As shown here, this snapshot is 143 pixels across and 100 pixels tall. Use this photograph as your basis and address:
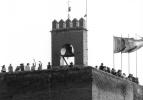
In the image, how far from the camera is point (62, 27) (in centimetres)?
6831

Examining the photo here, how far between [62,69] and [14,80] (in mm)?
3666

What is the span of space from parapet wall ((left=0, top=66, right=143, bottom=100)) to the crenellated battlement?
3.85 metres

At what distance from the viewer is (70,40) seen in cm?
6812

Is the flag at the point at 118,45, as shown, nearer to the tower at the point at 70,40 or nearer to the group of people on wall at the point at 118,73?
the group of people on wall at the point at 118,73

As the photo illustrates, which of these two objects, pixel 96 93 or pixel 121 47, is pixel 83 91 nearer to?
pixel 96 93

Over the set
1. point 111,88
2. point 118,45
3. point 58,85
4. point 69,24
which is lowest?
point 111,88

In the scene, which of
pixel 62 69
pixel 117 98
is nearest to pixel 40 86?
pixel 62 69

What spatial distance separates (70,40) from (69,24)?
46.2 inches

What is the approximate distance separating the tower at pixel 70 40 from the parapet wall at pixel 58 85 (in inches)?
96.3

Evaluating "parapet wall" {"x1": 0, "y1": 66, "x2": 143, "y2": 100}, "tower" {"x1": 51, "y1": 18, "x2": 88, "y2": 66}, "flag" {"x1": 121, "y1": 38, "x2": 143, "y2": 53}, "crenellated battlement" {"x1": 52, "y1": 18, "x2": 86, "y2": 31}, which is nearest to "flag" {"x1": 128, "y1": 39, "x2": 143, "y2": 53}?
"flag" {"x1": 121, "y1": 38, "x2": 143, "y2": 53}

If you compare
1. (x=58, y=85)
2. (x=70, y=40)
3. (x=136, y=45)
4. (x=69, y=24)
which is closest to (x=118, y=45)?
(x=136, y=45)

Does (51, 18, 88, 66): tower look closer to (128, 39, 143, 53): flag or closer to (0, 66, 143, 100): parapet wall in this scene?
(0, 66, 143, 100): parapet wall

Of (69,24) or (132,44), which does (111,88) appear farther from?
(132,44)

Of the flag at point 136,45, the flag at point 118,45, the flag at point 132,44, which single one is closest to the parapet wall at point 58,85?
the flag at point 118,45
